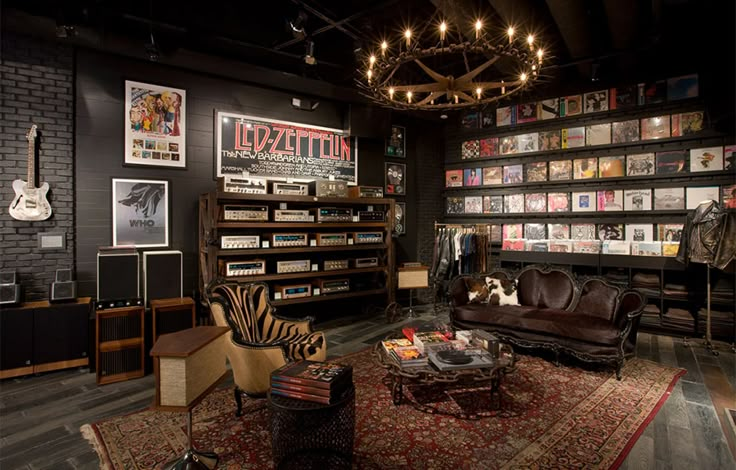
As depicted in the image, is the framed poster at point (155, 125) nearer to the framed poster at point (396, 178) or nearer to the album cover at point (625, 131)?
the framed poster at point (396, 178)

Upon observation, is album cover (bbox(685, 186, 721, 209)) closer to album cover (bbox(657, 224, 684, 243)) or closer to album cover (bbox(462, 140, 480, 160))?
album cover (bbox(657, 224, 684, 243))

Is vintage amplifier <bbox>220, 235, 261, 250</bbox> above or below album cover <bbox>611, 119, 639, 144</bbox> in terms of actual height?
below

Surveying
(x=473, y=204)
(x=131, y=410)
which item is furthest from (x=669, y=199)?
(x=131, y=410)

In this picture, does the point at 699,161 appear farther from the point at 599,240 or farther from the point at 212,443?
the point at 212,443

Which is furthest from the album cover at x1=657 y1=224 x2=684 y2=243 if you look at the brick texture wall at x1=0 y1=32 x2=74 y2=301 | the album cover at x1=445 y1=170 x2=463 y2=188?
the brick texture wall at x1=0 y1=32 x2=74 y2=301

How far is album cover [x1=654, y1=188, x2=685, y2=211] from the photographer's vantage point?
18.3 feet

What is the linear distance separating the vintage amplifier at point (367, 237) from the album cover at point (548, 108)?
3561 mm

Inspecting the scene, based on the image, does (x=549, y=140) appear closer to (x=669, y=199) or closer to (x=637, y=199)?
(x=637, y=199)

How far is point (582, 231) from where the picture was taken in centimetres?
641

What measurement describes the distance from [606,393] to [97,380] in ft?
15.5

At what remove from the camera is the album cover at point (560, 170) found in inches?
258

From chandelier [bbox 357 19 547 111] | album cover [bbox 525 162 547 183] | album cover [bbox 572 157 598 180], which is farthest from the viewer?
album cover [bbox 525 162 547 183]

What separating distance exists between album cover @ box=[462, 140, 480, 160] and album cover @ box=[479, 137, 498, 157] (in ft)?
0.31

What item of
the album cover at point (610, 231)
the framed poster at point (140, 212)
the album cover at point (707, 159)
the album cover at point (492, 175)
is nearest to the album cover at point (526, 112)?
the album cover at point (492, 175)
